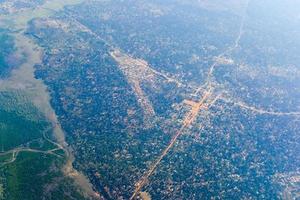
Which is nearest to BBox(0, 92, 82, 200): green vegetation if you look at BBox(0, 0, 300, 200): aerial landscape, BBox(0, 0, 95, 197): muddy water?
BBox(0, 0, 300, 200): aerial landscape

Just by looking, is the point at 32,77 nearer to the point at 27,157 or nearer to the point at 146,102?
the point at 146,102

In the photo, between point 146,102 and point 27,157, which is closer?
point 27,157

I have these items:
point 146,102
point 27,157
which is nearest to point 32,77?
point 146,102

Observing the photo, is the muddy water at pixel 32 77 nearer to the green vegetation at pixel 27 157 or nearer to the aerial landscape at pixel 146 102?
the aerial landscape at pixel 146 102

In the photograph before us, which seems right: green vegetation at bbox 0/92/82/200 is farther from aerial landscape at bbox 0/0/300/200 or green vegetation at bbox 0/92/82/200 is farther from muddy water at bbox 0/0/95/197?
muddy water at bbox 0/0/95/197

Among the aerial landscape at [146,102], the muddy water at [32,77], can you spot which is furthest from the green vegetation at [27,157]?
the muddy water at [32,77]

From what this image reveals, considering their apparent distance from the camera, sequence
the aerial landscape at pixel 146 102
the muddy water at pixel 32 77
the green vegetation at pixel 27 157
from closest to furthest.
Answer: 1. the green vegetation at pixel 27 157
2. the aerial landscape at pixel 146 102
3. the muddy water at pixel 32 77
